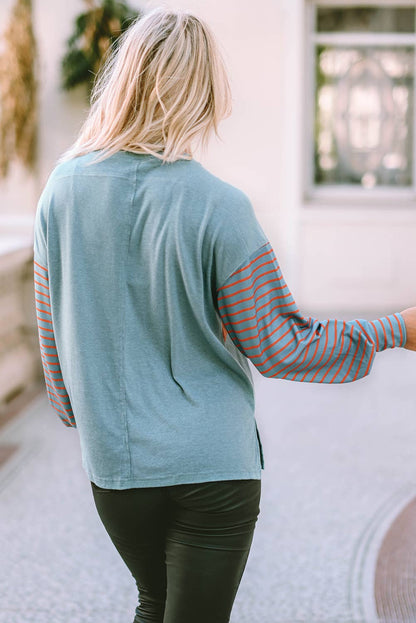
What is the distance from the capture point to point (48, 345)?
5.37ft

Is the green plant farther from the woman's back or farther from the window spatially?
the woman's back

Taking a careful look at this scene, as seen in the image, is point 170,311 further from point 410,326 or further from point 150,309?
point 410,326

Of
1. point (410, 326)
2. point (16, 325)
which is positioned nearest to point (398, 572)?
point (410, 326)

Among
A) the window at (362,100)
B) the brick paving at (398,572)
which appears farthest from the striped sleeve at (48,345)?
the window at (362,100)

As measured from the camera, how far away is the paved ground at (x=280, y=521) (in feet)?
9.55

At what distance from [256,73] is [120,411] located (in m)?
7.83

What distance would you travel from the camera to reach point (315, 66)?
9414 millimetres

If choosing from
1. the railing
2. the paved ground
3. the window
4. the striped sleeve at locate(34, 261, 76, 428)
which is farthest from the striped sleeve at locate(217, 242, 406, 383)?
the window

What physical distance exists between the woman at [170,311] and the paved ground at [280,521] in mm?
1461

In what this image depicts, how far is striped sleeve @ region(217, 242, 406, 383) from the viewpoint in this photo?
1.45 m

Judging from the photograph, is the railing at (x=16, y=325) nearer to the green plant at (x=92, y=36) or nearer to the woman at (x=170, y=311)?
the green plant at (x=92, y=36)

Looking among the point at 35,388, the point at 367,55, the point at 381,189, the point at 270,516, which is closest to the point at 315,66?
the point at 367,55

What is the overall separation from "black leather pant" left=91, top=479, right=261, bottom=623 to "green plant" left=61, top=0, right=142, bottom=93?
7.24 metres

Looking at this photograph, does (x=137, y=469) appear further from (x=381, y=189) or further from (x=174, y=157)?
(x=381, y=189)
